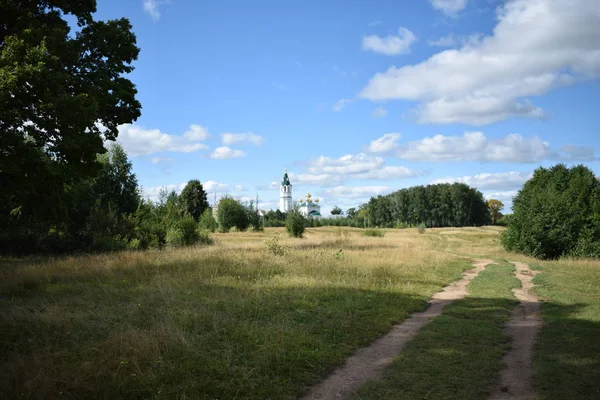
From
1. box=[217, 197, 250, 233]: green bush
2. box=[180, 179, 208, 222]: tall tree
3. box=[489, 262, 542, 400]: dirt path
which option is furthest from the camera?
box=[180, 179, 208, 222]: tall tree

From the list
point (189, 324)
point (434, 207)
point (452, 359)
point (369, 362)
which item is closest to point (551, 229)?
point (452, 359)

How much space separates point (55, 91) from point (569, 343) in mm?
13077

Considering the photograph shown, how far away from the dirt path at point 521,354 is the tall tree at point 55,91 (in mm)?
10710

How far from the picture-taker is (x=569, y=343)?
8.21 m

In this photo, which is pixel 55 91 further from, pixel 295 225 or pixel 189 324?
pixel 295 225

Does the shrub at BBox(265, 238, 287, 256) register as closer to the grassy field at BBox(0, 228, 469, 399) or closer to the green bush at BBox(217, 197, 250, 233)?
the grassy field at BBox(0, 228, 469, 399)

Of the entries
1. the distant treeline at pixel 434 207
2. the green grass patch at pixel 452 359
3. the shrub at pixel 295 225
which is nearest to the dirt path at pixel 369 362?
the green grass patch at pixel 452 359

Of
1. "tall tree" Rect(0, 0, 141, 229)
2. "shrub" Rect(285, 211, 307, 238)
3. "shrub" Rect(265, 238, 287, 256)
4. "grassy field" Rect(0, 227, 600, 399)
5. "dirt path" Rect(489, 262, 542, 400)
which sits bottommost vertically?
"dirt path" Rect(489, 262, 542, 400)

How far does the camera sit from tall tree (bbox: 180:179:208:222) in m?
76.9

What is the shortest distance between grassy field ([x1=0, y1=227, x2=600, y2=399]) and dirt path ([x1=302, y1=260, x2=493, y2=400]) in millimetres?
242

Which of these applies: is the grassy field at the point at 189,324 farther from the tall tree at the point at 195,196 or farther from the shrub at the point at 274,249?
the tall tree at the point at 195,196

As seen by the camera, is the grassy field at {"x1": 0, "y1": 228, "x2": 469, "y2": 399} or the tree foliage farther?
the tree foliage

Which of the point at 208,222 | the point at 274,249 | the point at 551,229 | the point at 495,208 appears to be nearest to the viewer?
the point at 274,249

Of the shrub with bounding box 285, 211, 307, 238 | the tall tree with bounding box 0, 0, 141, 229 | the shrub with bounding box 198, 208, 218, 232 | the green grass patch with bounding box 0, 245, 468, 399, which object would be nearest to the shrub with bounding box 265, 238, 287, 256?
the green grass patch with bounding box 0, 245, 468, 399
